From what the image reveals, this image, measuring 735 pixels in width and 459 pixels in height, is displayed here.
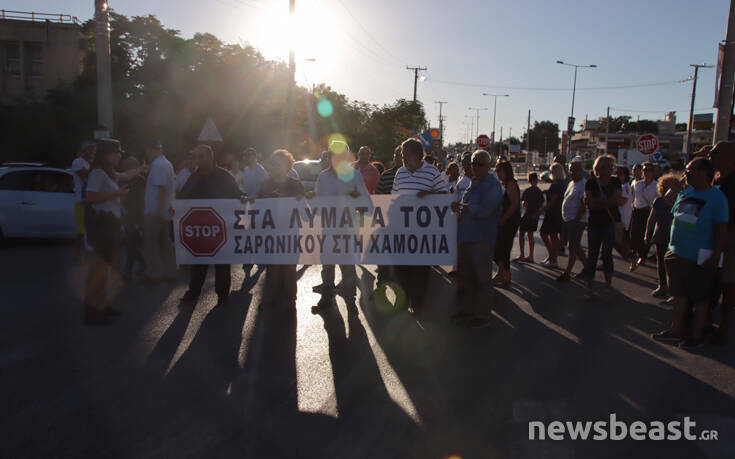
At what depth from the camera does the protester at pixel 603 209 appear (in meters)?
7.02

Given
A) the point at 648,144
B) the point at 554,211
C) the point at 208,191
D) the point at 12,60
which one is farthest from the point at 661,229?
the point at 12,60

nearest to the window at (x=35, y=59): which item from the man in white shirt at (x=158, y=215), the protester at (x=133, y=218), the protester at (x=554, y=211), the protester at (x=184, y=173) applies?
the protester at (x=184, y=173)

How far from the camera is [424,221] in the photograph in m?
6.24

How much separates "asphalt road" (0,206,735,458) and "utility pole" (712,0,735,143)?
326 inches

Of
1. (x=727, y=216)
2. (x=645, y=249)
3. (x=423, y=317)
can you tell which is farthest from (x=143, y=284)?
(x=645, y=249)

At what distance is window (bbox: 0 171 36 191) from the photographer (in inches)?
428

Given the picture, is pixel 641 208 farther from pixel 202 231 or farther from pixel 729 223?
pixel 202 231

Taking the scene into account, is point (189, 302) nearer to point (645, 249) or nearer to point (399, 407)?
point (399, 407)

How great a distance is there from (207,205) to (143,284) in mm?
2043

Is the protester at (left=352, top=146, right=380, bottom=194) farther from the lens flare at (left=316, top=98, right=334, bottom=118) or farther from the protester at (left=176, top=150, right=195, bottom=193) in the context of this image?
the lens flare at (left=316, top=98, right=334, bottom=118)

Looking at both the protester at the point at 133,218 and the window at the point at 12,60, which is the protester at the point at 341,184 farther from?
the window at the point at 12,60

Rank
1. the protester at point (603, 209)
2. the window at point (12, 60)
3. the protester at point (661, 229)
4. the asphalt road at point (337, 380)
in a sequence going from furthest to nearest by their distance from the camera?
1. the window at point (12, 60)
2. the protester at point (661, 229)
3. the protester at point (603, 209)
4. the asphalt road at point (337, 380)

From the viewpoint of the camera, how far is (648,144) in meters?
18.9

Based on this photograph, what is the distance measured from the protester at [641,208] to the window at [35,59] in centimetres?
4142
